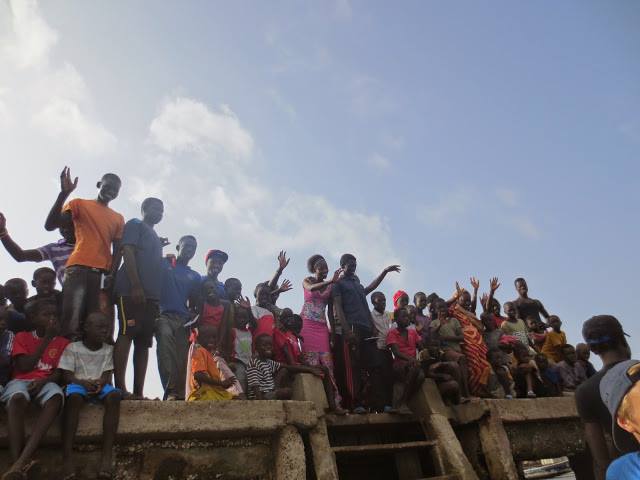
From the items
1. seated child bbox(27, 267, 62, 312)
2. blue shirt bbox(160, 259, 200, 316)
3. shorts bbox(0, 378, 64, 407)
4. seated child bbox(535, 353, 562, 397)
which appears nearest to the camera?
shorts bbox(0, 378, 64, 407)

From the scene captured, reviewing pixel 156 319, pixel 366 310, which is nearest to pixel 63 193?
pixel 156 319

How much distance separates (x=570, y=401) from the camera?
19.1ft

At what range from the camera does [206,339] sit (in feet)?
15.7

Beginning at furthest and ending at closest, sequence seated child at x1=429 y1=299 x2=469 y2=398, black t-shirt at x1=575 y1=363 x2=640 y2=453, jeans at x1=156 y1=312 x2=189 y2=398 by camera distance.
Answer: seated child at x1=429 y1=299 x2=469 y2=398, jeans at x1=156 y1=312 x2=189 y2=398, black t-shirt at x1=575 y1=363 x2=640 y2=453

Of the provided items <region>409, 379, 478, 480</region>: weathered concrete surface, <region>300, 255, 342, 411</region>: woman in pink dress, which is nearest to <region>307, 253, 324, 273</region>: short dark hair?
<region>300, 255, 342, 411</region>: woman in pink dress

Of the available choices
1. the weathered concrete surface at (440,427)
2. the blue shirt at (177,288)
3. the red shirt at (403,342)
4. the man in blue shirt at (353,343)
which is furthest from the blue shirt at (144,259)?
the weathered concrete surface at (440,427)

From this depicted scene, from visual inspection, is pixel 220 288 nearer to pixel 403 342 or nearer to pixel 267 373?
pixel 267 373

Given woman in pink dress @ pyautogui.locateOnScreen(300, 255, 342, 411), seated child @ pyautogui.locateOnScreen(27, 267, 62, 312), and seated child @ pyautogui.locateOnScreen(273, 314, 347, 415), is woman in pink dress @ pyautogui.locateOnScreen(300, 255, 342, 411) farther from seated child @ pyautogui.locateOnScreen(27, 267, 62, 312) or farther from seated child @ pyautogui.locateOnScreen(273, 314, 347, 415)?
seated child @ pyautogui.locateOnScreen(27, 267, 62, 312)

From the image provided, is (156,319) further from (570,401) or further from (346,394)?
(570,401)

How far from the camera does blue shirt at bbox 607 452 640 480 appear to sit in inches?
67.9

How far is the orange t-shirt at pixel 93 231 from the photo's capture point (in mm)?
4191

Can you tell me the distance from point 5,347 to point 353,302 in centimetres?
377

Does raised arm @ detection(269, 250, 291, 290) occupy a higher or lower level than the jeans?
higher

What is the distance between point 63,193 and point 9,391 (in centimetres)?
197
